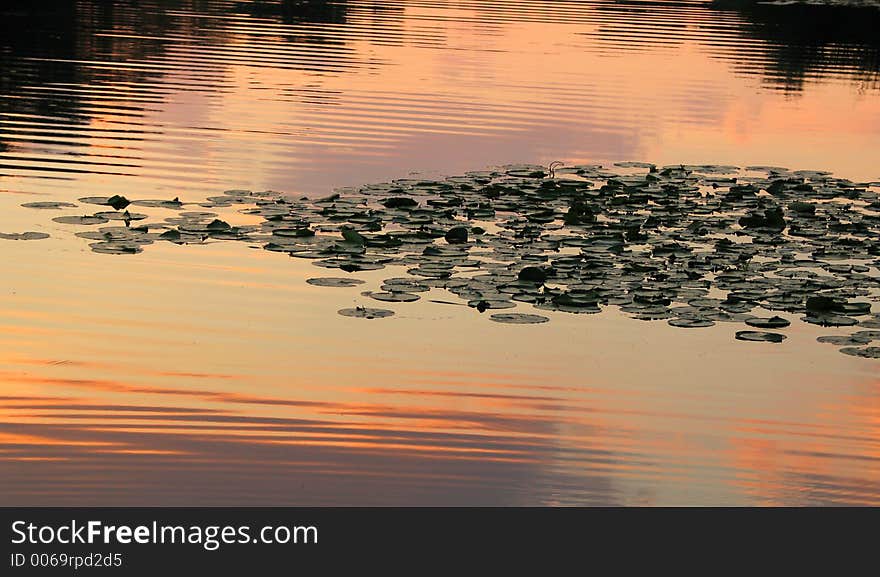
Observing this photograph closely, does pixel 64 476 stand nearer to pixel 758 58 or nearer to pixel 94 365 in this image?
pixel 94 365

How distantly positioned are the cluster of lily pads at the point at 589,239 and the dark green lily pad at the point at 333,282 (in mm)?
16

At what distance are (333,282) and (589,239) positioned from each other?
2.52m

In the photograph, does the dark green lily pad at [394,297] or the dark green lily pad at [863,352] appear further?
the dark green lily pad at [394,297]

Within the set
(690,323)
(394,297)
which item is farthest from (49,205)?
(690,323)

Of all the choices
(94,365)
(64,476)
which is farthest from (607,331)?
(64,476)

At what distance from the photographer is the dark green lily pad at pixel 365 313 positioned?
1113 centimetres

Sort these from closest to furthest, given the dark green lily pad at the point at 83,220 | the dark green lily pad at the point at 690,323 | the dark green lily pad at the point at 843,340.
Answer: the dark green lily pad at the point at 843,340, the dark green lily pad at the point at 690,323, the dark green lily pad at the point at 83,220

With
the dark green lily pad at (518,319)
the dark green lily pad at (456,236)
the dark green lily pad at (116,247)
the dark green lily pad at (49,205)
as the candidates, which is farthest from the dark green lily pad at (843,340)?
the dark green lily pad at (49,205)

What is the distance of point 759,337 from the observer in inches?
426

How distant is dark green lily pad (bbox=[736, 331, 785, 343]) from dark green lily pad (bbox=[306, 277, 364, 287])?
10.0ft

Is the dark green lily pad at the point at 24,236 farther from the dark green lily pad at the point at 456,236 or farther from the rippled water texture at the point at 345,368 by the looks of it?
the dark green lily pad at the point at 456,236

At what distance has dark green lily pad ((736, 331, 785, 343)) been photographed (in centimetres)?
1077

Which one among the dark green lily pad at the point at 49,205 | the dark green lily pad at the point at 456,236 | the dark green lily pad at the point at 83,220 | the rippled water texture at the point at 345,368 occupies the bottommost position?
the rippled water texture at the point at 345,368

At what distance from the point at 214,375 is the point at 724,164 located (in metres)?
10.9
